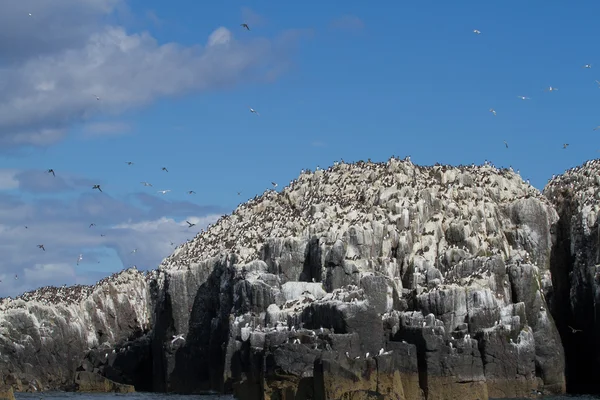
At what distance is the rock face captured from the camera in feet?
363

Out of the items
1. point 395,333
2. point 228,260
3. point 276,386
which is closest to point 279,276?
point 228,260

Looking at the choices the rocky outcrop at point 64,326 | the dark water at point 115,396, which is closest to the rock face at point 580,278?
the dark water at point 115,396

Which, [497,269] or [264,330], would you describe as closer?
[264,330]

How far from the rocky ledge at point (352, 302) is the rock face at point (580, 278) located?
0.33 metres

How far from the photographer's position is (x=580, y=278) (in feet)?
373

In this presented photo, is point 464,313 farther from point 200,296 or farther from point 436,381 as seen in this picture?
point 200,296

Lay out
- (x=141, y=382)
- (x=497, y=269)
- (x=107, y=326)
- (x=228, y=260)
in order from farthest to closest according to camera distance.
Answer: (x=107, y=326), (x=141, y=382), (x=228, y=260), (x=497, y=269)

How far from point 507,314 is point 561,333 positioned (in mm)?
14296

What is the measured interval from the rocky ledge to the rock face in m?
0.33

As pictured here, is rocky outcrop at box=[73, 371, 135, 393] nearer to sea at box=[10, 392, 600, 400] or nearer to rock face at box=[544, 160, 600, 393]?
sea at box=[10, 392, 600, 400]

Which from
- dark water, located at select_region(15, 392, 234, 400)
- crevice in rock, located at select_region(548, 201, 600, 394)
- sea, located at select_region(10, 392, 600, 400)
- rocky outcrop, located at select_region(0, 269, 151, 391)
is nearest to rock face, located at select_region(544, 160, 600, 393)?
crevice in rock, located at select_region(548, 201, 600, 394)

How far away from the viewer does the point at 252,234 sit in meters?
130

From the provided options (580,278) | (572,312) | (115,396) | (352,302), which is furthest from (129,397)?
(580,278)

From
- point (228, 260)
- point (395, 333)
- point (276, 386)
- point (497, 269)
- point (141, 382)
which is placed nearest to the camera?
point (276, 386)
